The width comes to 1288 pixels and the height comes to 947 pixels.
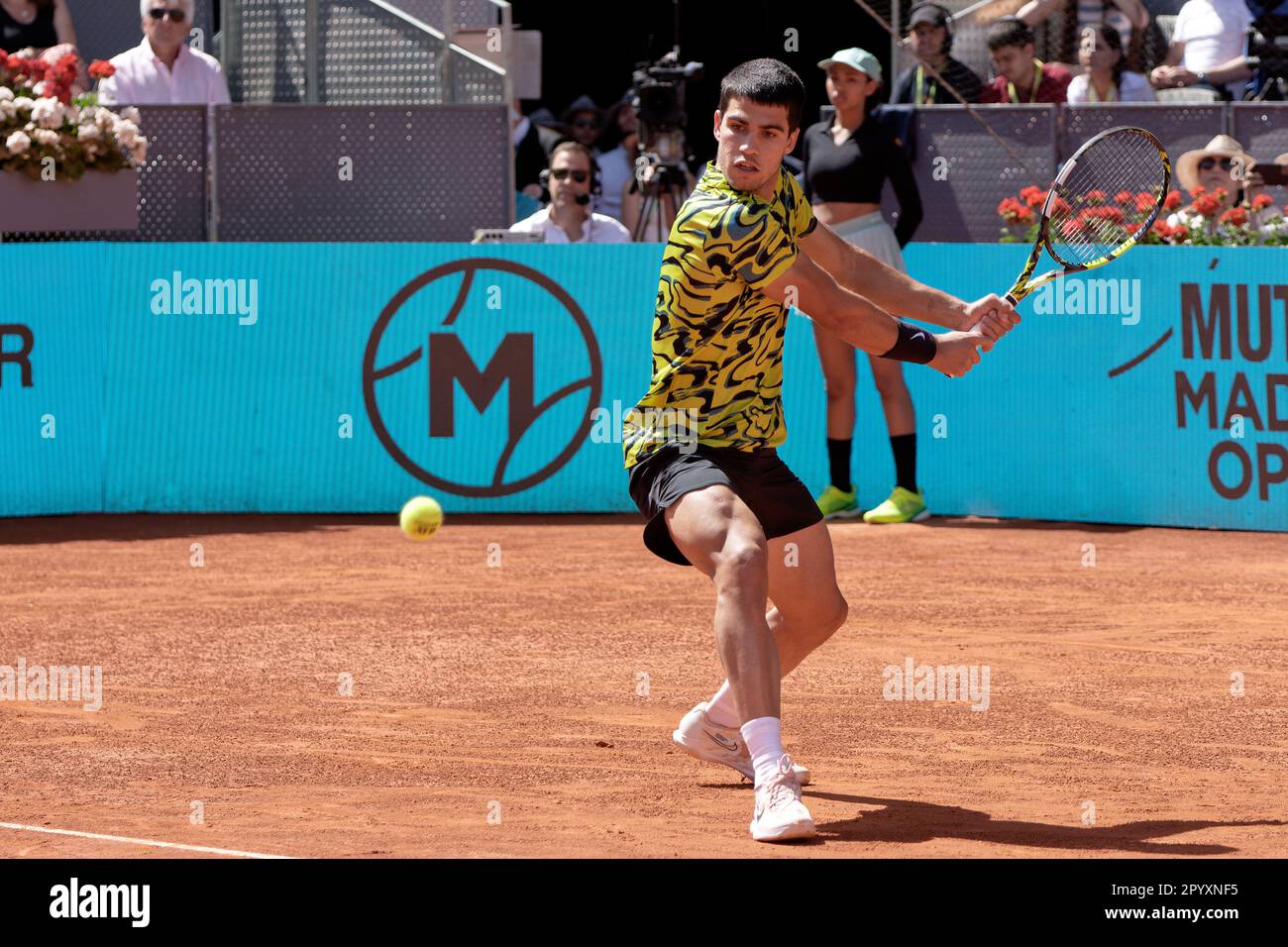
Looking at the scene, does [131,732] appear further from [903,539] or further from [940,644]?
[903,539]

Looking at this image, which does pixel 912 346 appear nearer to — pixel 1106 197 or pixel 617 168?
pixel 1106 197

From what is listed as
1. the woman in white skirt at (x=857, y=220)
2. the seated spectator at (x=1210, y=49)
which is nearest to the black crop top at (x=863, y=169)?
the woman in white skirt at (x=857, y=220)

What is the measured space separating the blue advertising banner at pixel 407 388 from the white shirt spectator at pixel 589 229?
2.84 ft

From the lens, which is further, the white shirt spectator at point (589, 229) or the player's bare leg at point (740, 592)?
the white shirt spectator at point (589, 229)

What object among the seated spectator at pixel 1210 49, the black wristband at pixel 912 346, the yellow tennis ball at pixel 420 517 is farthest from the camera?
the seated spectator at pixel 1210 49

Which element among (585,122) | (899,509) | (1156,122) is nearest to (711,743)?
(899,509)

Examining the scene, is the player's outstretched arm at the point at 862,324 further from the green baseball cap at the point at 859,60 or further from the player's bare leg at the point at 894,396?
the green baseball cap at the point at 859,60

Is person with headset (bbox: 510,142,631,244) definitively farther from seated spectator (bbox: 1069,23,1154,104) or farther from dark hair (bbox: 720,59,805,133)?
dark hair (bbox: 720,59,805,133)

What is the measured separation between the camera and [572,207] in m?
12.6

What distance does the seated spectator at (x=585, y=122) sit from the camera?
629 inches

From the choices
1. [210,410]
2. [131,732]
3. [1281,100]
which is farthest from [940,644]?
[1281,100]

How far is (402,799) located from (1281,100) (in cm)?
936

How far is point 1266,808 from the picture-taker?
18.9 ft

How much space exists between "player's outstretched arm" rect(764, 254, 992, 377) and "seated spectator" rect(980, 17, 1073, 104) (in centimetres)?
815
